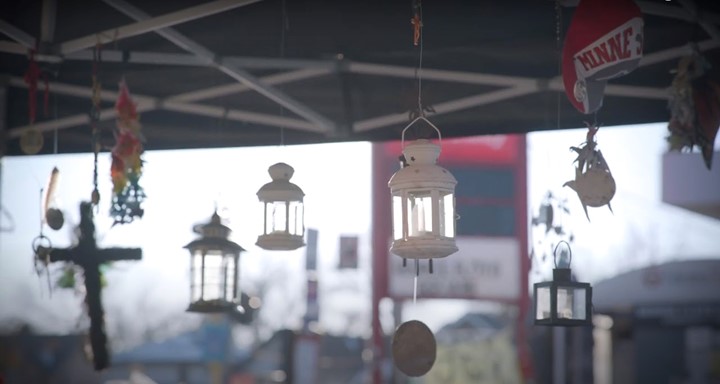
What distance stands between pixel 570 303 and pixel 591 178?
1.87 ft

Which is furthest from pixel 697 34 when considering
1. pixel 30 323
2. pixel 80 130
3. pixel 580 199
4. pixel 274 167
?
pixel 30 323

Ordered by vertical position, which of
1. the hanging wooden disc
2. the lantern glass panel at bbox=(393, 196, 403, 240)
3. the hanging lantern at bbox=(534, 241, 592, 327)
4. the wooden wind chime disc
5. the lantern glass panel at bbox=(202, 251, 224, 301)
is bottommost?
the wooden wind chime disc

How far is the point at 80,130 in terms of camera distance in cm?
835

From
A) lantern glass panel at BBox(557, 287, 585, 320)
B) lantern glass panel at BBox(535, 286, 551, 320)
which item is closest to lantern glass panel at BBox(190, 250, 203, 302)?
lantern glass panel at BBox(535, 286, 551, 320)

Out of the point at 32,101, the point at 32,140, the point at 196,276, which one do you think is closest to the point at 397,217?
the point at 196,276

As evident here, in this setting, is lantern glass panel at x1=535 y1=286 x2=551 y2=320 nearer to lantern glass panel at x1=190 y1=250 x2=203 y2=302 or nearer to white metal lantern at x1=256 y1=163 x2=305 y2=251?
white metal lantern at x1=256 y1=163 x2=305 y2=251

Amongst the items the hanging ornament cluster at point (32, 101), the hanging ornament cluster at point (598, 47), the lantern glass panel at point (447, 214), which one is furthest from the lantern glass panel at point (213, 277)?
the hanging ornament cluster at point (598, 47)

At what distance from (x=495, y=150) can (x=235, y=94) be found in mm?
11835

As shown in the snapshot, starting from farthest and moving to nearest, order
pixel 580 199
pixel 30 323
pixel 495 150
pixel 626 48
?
pixel 30 323 → pixel 495 150 → pixel 580 199 → pixel 626 48

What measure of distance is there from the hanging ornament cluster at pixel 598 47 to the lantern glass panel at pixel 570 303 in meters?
0.88

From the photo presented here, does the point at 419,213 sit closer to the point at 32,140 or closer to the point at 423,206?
Result: the point at 423,206

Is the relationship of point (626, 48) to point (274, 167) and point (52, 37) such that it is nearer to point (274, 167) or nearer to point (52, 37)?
point (274, 167)

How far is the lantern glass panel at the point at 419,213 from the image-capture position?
17.2ft

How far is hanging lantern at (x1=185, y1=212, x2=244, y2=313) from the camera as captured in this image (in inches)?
272
